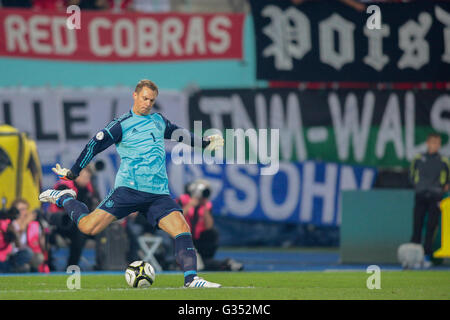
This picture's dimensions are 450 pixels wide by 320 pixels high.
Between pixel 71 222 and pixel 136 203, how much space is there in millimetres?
4616

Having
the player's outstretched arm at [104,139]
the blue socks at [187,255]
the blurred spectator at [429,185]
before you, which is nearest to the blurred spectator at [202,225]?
the blurred spectator at [429,185]

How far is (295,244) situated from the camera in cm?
2003

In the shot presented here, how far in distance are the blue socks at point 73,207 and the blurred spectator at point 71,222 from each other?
11.5 feet

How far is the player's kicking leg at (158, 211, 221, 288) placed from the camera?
32.5ft

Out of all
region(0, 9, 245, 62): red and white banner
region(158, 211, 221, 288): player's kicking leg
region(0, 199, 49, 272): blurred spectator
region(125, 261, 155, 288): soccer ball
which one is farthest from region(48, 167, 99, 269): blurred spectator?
region(158, 211, 221, 288): player's kicking leg

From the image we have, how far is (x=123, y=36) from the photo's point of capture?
62.2 ft

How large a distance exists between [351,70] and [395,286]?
8698 mm

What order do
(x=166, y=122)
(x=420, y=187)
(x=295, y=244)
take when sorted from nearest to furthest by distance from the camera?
(x=166, y=122) → (x=420, y=187) → (x=295, y=244)

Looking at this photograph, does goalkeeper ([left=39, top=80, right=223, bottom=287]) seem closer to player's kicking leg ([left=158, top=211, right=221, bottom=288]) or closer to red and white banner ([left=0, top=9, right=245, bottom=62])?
player's kicking leg ([left=158, top=211, right=221, bottom=288])

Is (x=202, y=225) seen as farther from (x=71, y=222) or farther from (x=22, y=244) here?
(x=22, y=244)

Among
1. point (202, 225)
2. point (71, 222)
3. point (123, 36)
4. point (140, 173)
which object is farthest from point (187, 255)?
point (123, 36)

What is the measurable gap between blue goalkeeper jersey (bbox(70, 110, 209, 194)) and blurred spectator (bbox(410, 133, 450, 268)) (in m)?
7.01
